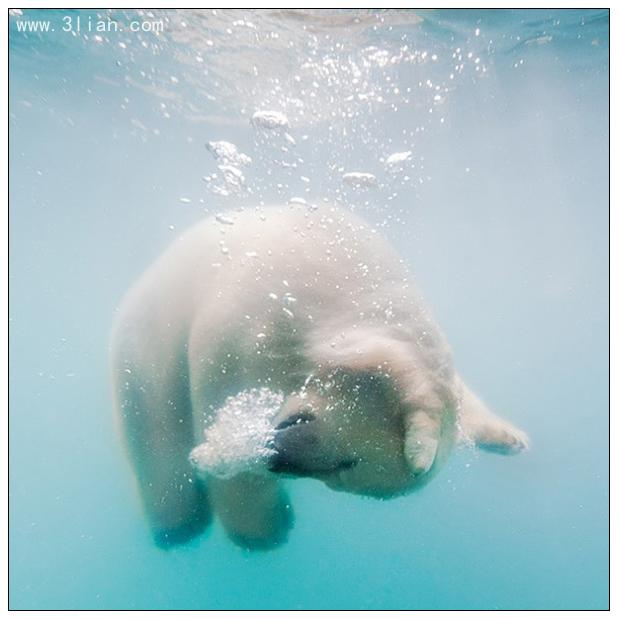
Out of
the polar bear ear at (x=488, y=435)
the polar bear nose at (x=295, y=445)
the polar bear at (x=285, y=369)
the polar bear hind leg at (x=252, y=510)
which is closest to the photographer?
the polar bear nose at (x=295, y=445)

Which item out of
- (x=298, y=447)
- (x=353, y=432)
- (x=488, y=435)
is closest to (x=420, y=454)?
(x=353, y=432)

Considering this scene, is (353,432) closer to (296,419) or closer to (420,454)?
(296,419)

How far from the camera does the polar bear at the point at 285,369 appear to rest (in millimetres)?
2305

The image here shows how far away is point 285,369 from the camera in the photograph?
108 inches

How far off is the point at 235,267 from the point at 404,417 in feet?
5.90

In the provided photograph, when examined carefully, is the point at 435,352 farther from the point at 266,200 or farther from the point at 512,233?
the point at 512,233

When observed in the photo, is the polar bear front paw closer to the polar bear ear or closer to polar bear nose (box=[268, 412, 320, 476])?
polar bear nose (box=[268, 412, 320, 476])

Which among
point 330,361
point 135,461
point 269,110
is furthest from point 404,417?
point 269,110

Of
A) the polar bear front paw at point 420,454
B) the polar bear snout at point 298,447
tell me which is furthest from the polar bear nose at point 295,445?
the polar bear front paw at point 420,454

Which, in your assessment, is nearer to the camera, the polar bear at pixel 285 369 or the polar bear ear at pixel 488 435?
the polar bear at pixel 285 369

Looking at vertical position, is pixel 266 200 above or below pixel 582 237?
below

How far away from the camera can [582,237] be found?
26.6 m

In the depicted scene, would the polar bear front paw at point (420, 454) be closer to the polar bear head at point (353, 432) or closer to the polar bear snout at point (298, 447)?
the polar bear head at point (353, 432)

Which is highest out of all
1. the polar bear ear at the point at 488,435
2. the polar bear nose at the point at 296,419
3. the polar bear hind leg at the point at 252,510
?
the polar bear nose at the point at 296,419
